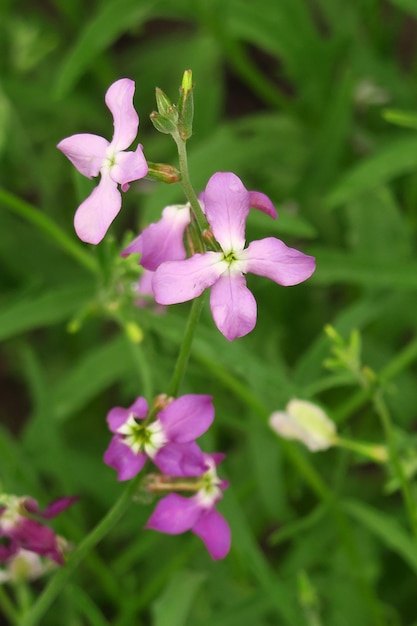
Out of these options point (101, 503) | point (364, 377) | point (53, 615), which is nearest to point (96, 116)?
point (101, 503)

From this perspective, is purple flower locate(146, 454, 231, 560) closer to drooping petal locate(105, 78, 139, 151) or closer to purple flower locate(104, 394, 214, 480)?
purple flower locate(104, 394, 214, 480)

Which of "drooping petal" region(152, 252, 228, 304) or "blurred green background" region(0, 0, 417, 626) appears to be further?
"blurred green background" region(0, 0, 417, 626)

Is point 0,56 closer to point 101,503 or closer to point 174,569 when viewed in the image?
point 101,503

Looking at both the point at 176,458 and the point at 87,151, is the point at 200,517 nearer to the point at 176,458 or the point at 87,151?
the point at 176,458

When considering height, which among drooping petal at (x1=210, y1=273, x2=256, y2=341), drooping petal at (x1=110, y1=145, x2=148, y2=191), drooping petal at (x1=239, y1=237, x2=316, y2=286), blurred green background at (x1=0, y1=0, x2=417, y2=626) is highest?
drooping petal at (x1=110, y1=145, x2=148, y2=191)

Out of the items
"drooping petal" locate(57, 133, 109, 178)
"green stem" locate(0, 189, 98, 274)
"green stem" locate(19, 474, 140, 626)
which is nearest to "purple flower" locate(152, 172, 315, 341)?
"drooping petal" locate(57, 133, 109, 178)
